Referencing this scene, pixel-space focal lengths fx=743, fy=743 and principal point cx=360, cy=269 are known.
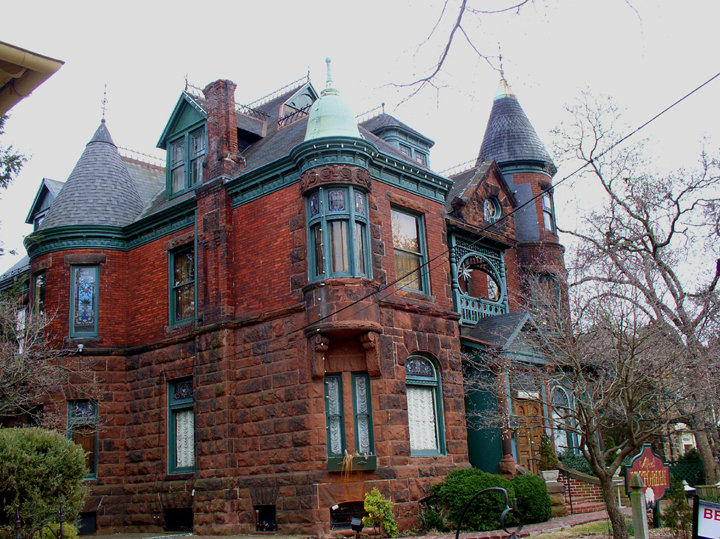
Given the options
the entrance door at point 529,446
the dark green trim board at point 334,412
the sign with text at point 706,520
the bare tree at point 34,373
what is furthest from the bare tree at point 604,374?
the bare tree at point 34,373

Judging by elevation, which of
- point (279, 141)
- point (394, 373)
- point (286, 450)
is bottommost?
point (286, 450)

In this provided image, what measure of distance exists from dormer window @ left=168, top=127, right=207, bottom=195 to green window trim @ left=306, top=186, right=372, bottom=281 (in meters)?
5.35

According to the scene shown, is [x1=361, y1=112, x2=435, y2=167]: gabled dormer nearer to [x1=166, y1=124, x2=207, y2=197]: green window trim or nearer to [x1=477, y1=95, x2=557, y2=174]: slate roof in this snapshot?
[x1=477, y1=95, x2=557, y2=174]: slate roof

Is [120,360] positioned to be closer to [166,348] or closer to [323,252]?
[166,348]

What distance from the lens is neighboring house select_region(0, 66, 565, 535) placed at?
16.2 m

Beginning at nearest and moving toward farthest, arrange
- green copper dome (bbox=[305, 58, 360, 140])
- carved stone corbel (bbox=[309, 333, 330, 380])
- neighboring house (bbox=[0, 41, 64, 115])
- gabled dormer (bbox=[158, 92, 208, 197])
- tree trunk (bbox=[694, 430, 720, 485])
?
1. neighboring house (bbox=[0, 41, 64, 115])
2. carved stone corbel (bbox=[309, 333, 330, 380])
3. green copper dome (bbox=[305, 58, 360, 140])
4. gabled dormer (bbox=[158, 92, 208, 197])
5. tree trunk (bbox=[694, 430, 720, 485])

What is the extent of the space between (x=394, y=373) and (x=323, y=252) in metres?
3.15

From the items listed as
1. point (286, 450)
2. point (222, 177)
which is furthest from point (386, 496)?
point (222, 177)

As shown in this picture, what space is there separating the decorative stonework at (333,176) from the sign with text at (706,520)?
9936 mm

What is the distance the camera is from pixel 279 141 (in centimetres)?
2038

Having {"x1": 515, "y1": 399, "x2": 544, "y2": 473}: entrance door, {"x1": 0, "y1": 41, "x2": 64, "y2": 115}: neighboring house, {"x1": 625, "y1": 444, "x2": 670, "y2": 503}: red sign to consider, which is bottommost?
{"x1": 625, "y1": 444, "x2": 670, "y2": 503}: red sign

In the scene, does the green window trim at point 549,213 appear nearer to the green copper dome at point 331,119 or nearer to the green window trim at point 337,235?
the green copper dome at point 331,119

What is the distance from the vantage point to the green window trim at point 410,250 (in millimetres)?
18469

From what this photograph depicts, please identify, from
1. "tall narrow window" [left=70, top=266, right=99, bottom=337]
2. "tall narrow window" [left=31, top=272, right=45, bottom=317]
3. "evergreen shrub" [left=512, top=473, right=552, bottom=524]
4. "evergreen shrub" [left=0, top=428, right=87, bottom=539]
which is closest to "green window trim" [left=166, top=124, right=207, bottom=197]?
"tall narrow window" [left=70, top=266, right=99, bottom=337]
